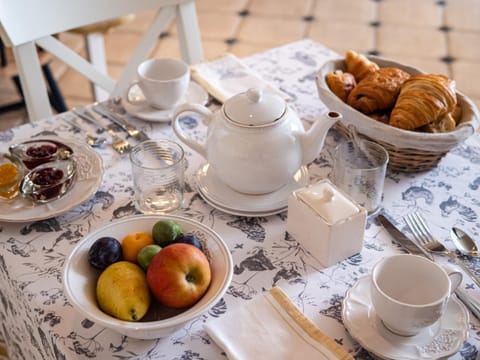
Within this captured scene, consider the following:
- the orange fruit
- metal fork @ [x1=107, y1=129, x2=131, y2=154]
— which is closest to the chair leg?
metal fork @ [x1=107, y1=129, x2=131, y2=154]

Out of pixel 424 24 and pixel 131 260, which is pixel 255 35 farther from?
pixel 131 260

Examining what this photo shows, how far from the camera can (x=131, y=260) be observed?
2.61 feet

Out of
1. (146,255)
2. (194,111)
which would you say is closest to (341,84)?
(194,111)

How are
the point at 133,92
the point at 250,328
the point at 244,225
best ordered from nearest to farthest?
1. the point at 250,328
2. the point at 244,225
3. the point at 133,92

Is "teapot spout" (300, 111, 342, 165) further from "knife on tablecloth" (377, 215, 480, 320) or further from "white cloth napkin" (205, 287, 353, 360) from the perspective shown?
"white cloth napkin" (205, 287, 353, 360)

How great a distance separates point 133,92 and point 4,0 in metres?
0.30

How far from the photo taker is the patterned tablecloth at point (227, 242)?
0.75 meters

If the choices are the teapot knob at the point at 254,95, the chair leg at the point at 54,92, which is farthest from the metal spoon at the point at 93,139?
the chair leg at the point at 54,92

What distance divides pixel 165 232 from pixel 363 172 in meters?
0.33

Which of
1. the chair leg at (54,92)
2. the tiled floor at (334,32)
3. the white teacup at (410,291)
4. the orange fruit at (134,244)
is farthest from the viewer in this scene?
the tiled floor at (334,32)

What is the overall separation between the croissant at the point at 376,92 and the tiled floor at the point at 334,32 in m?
1.50

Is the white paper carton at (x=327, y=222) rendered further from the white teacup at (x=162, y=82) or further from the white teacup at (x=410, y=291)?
the white teacup at (x=162, y=82)

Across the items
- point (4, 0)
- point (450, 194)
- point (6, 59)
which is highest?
point (4, 0)

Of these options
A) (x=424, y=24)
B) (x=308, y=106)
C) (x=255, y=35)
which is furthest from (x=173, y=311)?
(x=424, y=24)
